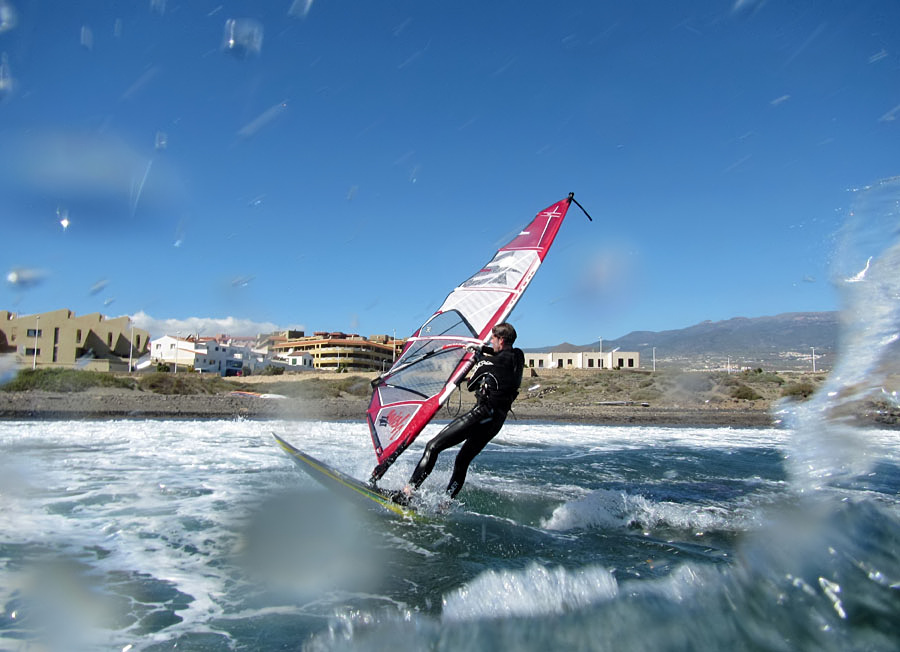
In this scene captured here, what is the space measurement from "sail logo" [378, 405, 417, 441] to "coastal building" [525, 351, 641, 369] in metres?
61.9

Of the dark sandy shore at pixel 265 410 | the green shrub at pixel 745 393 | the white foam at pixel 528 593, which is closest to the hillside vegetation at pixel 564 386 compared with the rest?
the green shrub at pixel 745 393

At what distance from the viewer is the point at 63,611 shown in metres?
2.72

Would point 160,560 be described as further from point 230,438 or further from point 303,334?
point 303,334

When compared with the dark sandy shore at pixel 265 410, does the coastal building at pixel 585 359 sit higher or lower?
higher

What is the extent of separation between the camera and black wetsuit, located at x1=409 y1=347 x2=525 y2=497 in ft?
16.0

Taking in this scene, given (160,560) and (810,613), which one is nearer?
(810,613)

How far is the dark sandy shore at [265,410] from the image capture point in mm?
18703

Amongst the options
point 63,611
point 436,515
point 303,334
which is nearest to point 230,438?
point 436,515

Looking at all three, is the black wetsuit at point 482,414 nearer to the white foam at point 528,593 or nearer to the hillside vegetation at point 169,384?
the white foam at point 528,593

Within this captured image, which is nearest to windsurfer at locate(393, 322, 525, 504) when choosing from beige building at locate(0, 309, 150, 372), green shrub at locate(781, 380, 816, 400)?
green shrub at locate(781, 380, 816, 400)

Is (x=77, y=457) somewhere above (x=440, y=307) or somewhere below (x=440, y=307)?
below

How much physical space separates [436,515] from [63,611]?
2.73 meters

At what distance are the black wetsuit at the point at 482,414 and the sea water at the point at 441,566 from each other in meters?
0.33

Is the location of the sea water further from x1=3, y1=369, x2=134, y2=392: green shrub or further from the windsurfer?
x1=3, y1=369, x2=134, y2=392: green shrub
